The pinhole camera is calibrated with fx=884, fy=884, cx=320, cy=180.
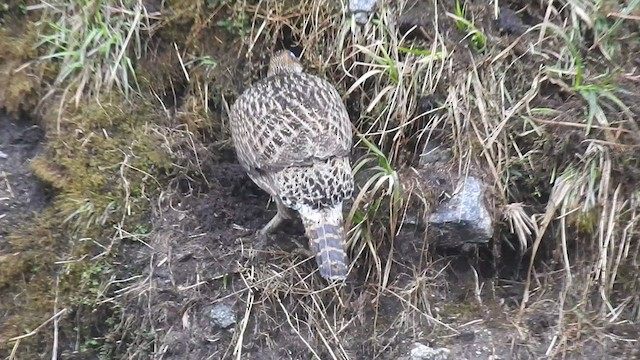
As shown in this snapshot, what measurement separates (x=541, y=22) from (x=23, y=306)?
3147 mm

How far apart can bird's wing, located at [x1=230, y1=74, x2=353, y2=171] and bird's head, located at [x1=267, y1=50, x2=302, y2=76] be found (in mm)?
101

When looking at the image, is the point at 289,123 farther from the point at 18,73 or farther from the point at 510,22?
the point at 18,73

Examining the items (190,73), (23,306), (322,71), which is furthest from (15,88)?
(322,71)

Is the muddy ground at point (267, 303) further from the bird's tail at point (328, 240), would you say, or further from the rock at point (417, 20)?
the rock at point (417, 20)

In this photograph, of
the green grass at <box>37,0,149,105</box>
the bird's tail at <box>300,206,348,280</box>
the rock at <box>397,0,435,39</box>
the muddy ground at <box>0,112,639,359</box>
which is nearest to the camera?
the bird's tail at <box>300,206,348,280</box>

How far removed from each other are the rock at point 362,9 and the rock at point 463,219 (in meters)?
1.08

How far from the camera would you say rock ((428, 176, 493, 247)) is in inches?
176

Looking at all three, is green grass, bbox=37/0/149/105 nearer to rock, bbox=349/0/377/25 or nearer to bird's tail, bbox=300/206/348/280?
rock, bbox=349/0/377/25

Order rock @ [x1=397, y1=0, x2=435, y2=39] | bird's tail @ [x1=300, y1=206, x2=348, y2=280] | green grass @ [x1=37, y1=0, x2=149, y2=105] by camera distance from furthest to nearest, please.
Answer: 1. rock @ [x1=397, y1=0, x2=435, y2=39]
2. green grass @ [x1=37, y1=0, x2=149, y2=105]
3. bird's tail @ [x1=300, y1=206, x2=348, y2=280]

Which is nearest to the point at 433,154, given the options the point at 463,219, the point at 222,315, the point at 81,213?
the point at 463,219

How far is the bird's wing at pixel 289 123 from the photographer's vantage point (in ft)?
14.5

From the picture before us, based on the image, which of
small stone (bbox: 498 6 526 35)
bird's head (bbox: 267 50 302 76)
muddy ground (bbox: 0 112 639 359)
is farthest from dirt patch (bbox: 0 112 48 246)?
small stone (bbox: 498 6 526 35)

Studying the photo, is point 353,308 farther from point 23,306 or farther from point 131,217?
point 23,306

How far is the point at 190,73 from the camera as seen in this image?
5.05m
